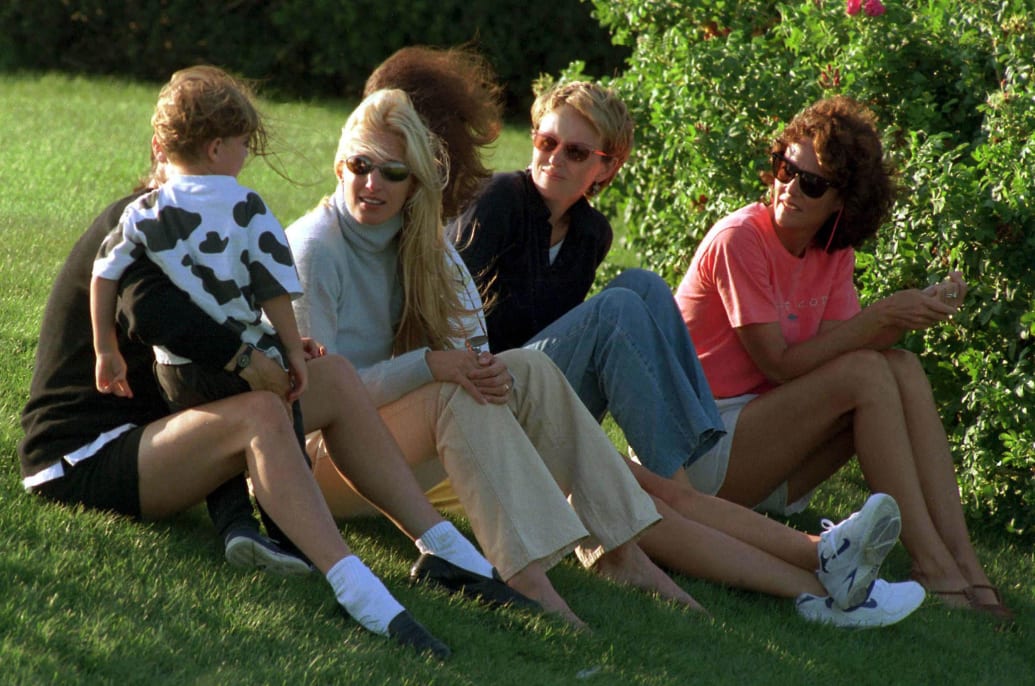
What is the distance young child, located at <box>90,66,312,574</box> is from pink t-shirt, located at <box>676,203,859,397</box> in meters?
1.74

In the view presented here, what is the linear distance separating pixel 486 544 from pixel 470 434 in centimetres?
29

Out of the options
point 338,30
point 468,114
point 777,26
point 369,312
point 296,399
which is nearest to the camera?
point 296,399

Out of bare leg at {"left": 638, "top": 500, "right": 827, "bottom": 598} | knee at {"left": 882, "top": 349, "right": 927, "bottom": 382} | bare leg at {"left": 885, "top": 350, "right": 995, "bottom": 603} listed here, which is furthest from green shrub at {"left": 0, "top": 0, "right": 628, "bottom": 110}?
bare leg at {"left": 638, "top": 500, "right": 827, "bottom": 598}

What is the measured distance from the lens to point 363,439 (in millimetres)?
3730

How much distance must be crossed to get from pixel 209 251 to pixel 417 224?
2.82ft

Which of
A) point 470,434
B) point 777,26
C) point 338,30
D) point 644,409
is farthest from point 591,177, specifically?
point 338,30

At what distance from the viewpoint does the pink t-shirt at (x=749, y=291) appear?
15.4ft

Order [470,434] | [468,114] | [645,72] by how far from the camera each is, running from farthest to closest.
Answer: [645,72] < [468,114] < [470,434]

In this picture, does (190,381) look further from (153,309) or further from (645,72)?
(645,72)

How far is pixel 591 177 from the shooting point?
15.4ft

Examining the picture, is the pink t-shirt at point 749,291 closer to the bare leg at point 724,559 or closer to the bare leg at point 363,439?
the bare leg at point 724,559

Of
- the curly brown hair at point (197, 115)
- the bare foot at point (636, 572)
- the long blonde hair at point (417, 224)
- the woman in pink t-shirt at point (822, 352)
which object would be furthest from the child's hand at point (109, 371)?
the woman in pink t-shirt at point (822, 352)

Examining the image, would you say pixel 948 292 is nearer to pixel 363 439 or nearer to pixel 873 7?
pixel 873 7

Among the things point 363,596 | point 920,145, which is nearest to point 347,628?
point 363,596
